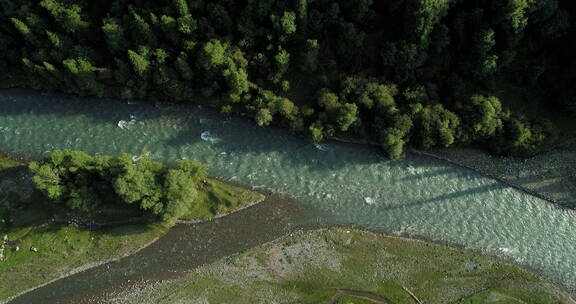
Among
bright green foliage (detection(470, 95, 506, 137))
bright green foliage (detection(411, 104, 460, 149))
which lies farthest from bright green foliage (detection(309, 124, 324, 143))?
bright green foliage (detection(470, 95, 506, 137))

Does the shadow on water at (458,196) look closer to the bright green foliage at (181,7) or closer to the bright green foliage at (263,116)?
the bright green foliage at (263,116)

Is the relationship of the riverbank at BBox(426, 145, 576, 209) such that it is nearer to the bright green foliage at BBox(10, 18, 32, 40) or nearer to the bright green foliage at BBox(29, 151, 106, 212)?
the bright green foliage at BBox(29, 151, 106, 212)

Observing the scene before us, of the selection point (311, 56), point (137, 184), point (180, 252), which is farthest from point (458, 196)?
point (137, 184)

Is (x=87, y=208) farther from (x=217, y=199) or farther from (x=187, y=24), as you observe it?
(x=187, y=24)

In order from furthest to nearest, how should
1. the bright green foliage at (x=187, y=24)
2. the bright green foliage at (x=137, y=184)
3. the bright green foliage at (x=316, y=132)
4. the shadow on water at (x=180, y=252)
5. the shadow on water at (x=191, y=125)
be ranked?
the shadow on water at (x=191, y=125), the bright green foliage at (x=316, y=132), the bright green foliage at (x=187, y=24), the shadow on water at (x=180, y=252), the bright green foliage at (x=137, y=184)

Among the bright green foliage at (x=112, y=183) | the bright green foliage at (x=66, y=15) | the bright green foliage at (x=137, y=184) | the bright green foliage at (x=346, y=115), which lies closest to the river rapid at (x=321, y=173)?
the bright green foliage at (x=346, y=115)
